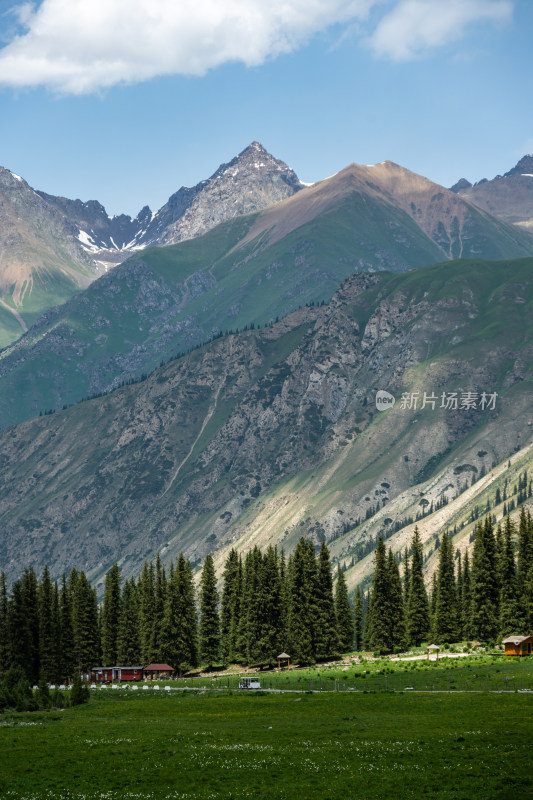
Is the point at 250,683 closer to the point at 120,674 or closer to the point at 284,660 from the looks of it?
the point at 284,660

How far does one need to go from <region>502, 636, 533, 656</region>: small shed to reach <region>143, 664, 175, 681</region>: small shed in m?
56.3

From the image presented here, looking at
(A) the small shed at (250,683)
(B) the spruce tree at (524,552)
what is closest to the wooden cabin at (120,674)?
(A) the small shed at (250,683)

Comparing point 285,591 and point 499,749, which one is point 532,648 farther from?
point 499,749

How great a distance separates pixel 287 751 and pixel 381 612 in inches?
4014

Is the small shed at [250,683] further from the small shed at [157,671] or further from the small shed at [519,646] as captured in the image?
the small shed at [157,671]

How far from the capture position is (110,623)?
17738 centimetres

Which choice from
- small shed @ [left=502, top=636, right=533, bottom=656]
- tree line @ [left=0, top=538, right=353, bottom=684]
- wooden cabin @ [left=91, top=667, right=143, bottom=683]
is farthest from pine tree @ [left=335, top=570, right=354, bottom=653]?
small shed @ [left=502, top=636, right=533, bottom=656]

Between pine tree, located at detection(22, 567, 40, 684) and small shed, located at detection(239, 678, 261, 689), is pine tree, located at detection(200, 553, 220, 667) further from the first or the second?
small shed, located at detection(239, 678, 261, 689)

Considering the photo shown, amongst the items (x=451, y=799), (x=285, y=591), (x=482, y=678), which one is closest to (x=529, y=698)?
(x=482, y=678)

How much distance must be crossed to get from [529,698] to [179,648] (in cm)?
8760

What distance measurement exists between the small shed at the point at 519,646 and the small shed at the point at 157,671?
56340 millimetres

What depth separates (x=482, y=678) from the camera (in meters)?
107

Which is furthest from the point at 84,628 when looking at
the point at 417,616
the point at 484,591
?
the point at 484,591

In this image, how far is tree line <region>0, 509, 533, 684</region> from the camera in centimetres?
15375
